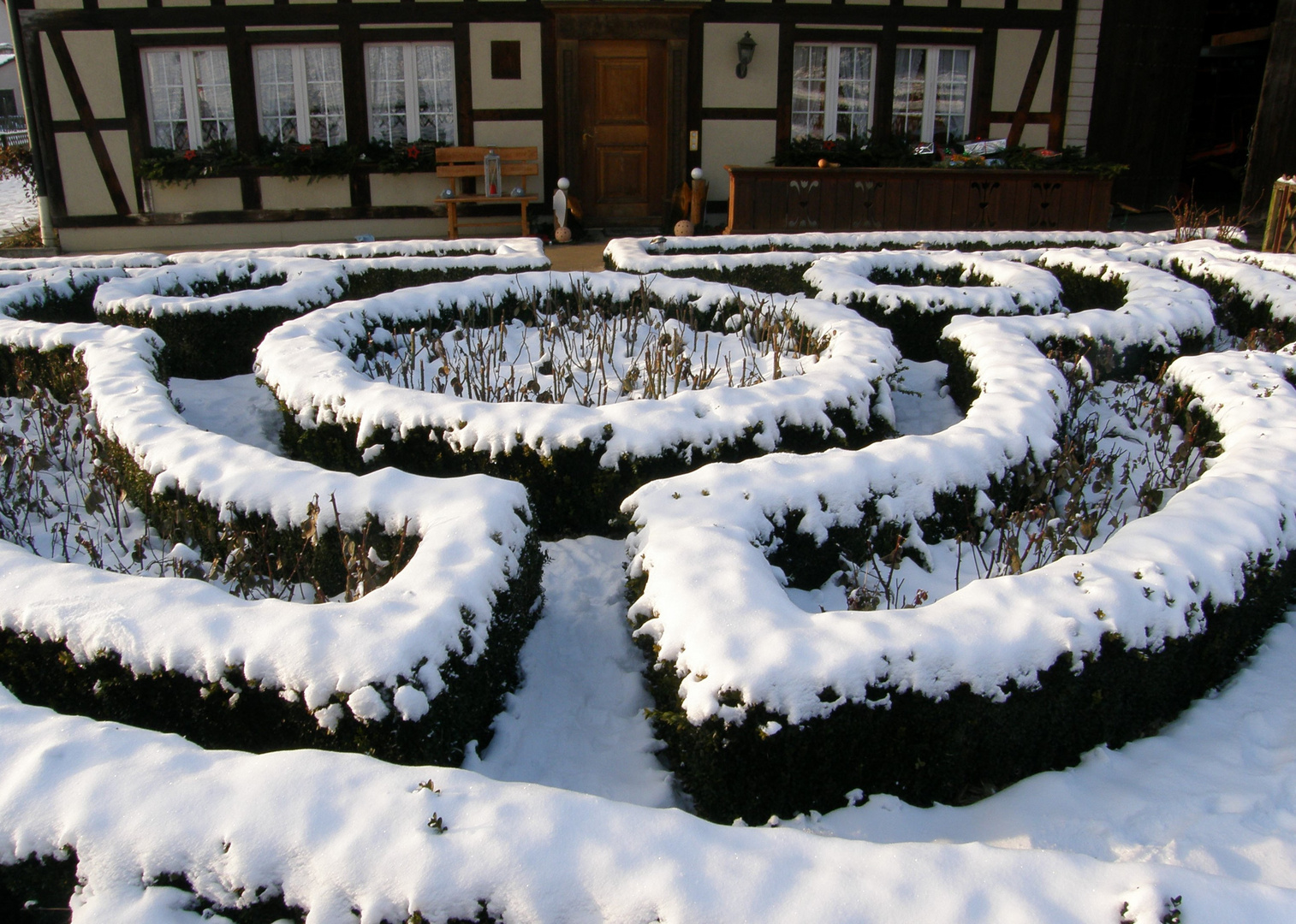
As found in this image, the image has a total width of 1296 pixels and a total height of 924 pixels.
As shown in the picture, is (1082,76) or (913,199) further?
(1082,76)

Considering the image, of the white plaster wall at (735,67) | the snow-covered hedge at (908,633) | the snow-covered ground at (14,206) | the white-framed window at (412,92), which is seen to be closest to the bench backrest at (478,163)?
the white-framed window at (412,92)

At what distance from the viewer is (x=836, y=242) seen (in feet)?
30.0

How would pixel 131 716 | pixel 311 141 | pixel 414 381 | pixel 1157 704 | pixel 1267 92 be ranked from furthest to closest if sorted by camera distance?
pixel 311 141
pixel 1267 92
pixel 414 381
pixel 1157 704
pixel 131 716

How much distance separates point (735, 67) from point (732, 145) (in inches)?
35.9

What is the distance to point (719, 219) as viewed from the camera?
39.1ft

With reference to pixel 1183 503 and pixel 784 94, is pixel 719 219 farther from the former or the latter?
pixel 1183 503

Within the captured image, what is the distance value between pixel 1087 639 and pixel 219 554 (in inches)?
122

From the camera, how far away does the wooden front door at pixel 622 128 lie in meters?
11.3

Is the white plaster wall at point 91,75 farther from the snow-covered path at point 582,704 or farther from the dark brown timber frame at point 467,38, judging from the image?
the snow-covered path at point 582,704

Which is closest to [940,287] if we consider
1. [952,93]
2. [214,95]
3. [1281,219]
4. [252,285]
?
[1281,219]

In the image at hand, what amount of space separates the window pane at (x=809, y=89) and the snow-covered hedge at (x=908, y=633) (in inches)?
349

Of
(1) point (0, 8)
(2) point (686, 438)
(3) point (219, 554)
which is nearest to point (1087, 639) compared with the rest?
(2) point (686, 438)

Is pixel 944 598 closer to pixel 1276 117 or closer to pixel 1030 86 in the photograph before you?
pixel 1276 117

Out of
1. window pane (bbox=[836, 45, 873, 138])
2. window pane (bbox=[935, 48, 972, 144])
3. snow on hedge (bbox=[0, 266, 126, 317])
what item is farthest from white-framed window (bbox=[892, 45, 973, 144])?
snow on hedge (bbox=[0, 266, 126, 317])
